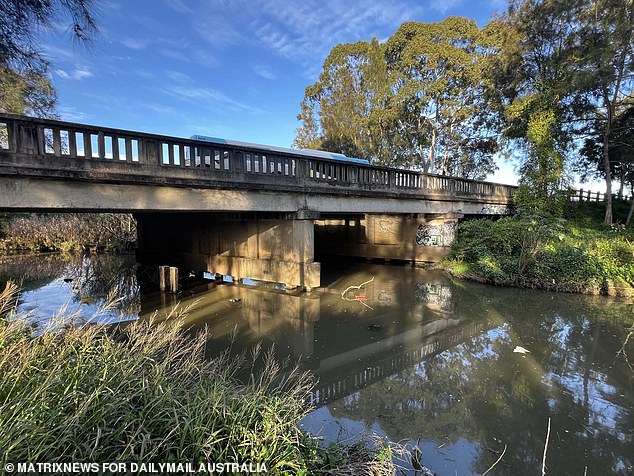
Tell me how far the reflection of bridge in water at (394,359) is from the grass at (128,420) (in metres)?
1.97

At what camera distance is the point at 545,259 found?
11117mm

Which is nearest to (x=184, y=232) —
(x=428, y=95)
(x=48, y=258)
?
(x=48, y=258)

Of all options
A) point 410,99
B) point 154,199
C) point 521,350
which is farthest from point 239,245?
point 410,99

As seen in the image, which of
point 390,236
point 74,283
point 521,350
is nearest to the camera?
point 521,350

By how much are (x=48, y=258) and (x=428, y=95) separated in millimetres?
24909

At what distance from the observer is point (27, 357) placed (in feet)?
8.21

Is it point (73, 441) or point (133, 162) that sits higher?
point (133, 162)

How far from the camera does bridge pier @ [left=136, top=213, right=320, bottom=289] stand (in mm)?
10375

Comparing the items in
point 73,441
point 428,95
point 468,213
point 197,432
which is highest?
point 428,95

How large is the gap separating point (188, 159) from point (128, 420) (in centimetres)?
662

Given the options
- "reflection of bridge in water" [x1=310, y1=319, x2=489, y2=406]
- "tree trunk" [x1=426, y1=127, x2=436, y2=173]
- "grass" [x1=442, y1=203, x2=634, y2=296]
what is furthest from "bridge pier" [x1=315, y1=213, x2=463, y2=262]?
"tree trunk" [x1=426, y1=127, x2=436, y2=173]

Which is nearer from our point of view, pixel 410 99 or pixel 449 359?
pixel 449 359

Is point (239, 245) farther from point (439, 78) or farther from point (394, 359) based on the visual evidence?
point (439, 78)

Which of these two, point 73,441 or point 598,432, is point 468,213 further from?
point 73,441
